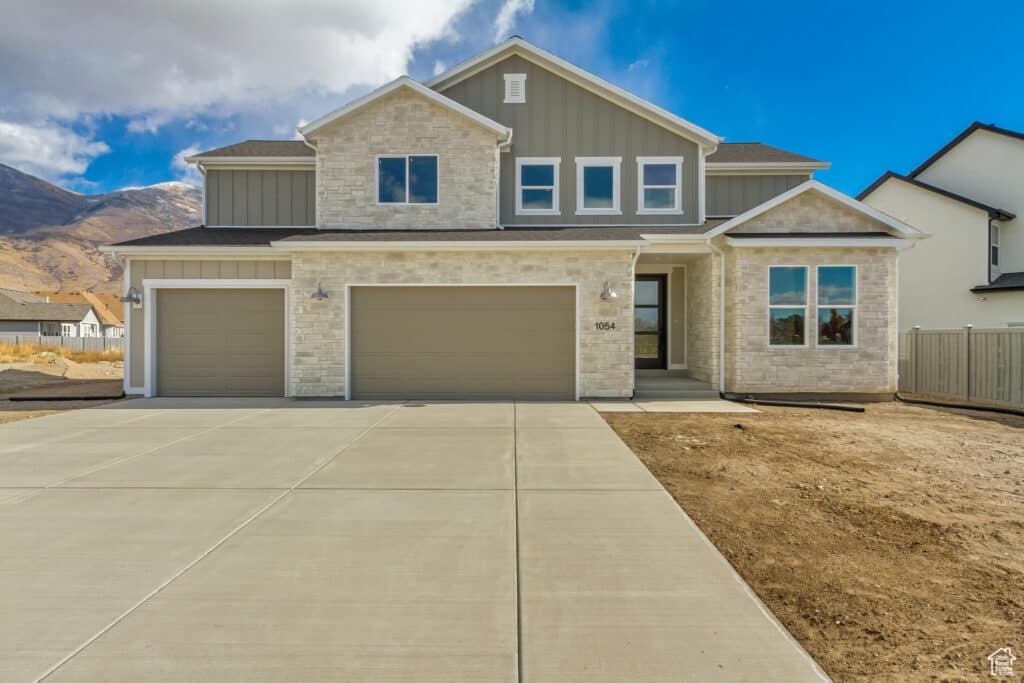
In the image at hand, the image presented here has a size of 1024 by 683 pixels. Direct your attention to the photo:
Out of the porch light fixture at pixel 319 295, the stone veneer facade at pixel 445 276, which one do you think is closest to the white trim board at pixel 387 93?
the stone veneer facade at pixel 445 276

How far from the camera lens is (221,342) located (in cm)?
1172

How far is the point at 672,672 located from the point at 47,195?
191687 mm

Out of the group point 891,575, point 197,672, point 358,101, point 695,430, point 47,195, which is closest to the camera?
point 197,672

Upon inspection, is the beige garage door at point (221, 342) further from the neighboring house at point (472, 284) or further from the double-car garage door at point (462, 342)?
the double-car garage door at point (462, 342)

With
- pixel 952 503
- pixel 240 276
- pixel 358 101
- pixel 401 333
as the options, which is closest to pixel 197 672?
pixel 952 503

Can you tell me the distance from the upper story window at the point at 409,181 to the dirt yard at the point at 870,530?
25.3ft

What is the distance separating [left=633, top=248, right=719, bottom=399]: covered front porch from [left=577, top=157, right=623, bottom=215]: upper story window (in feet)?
5.43

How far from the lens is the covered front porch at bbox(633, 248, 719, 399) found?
12047 mm

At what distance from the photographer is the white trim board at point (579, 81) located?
1312cm

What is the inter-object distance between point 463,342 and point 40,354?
24.8 metres

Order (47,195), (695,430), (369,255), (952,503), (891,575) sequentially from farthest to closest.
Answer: (47,195), (369,255), (695,430), (952,503), (891,575)

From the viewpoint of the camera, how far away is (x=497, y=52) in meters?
13.3

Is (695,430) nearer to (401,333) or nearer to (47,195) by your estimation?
(401,333)

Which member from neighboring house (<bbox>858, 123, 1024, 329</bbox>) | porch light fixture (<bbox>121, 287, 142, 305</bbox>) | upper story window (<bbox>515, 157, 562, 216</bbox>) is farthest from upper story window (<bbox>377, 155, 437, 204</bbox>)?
neighboring house (<bbox>858, 123, 1024, 329</bbox>)
